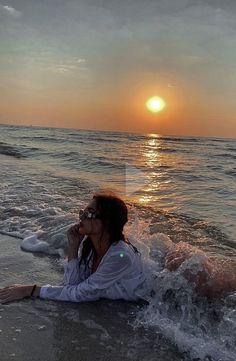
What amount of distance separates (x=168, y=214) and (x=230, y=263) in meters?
2.93

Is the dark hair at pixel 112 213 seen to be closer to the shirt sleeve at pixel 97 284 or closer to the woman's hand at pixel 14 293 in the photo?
the shirt sleeve at pixel 97 284

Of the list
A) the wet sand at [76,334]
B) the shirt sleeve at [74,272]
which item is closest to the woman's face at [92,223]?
the shirt sleeve at [74,272]

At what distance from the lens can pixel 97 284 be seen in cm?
406

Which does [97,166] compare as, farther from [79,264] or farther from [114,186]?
[79,264]

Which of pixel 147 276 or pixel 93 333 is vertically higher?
pixel 147 276

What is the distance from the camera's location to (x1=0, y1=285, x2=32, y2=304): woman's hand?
4.07 m

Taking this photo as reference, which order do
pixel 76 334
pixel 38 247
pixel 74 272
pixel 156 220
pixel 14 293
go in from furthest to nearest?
pixel 156 220
pixel 38 247
pixel 74 272
pixel 14 293
pixel 76 334

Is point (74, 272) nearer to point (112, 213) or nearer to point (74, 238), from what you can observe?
point (74, 238)

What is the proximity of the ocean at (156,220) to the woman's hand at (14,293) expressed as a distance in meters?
0.93

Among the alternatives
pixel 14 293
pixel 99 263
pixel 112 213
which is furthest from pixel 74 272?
pixel 112 213

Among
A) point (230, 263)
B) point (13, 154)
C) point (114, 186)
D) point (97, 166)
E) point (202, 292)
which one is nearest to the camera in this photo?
point (202, 292)

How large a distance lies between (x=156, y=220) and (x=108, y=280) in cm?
392

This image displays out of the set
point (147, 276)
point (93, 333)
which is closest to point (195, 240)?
point (147, 276)

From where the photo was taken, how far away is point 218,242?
6.57m
